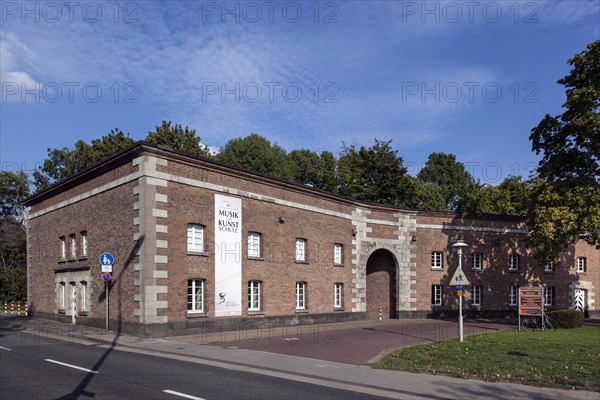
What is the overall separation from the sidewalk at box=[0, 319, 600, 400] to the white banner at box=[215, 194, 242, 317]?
153 inches

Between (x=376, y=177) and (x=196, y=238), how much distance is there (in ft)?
115

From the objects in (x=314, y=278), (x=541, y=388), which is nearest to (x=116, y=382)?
(x=541, y=388)

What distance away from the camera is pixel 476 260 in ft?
132

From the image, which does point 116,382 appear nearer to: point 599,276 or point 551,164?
point 551,164

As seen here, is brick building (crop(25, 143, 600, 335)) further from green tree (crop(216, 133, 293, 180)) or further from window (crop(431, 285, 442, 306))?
green tree (crop(216, 133, 293, 180))

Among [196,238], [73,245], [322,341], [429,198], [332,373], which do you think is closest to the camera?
[332,373]

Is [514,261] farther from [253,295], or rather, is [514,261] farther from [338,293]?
[253,295]

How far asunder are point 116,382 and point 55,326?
16.6m

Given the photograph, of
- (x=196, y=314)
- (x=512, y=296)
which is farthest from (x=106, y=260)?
(x=512, y=296)

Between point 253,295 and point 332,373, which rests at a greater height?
point 253,295

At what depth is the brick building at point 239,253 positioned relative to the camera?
898 inches

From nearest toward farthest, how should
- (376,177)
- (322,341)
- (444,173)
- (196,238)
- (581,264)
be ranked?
(322,341) → (196,238) → (581,264) → (376,177) → (444,173)

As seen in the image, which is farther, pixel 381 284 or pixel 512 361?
pixel 381 284

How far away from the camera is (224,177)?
26.1 meters
